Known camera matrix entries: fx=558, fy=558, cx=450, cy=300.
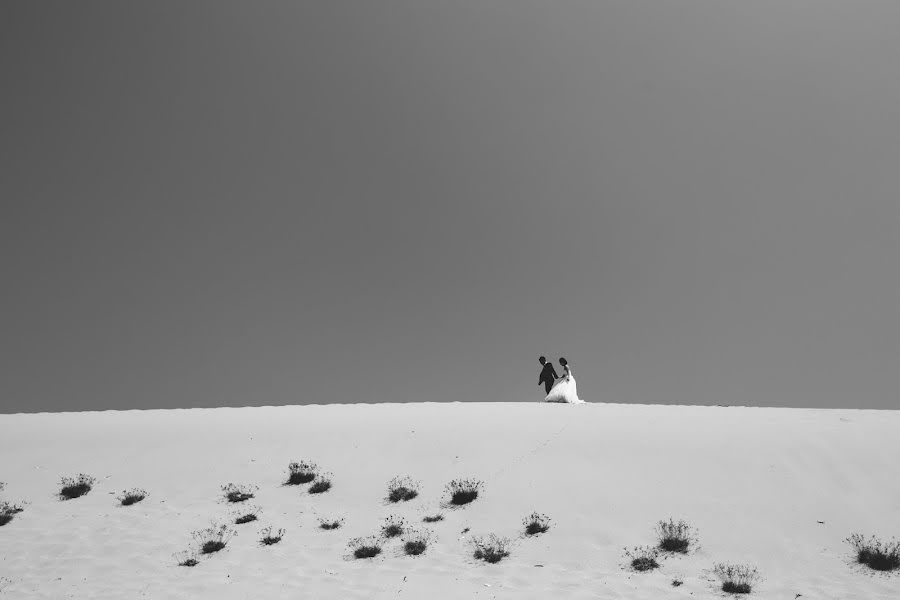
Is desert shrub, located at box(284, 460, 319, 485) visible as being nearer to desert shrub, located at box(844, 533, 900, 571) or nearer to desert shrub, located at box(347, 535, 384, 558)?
desert shrub, located at box(347, 535, 384, 558)

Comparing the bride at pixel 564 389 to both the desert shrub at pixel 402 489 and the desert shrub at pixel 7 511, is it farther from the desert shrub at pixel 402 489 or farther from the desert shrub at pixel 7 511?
the desert shrub at pixel 7 511

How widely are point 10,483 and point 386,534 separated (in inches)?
379

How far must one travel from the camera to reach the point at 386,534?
33.8ft

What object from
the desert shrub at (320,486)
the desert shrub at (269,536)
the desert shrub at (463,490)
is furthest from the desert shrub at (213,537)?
the desert shrub at (463,490)

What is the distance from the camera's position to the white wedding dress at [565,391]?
1961 cm

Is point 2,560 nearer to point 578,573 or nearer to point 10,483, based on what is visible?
point 10,483

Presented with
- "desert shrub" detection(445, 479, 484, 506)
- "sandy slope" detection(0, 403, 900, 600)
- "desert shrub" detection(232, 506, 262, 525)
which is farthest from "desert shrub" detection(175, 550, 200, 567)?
"desert shrub" detection(445, 479, 484, 506)

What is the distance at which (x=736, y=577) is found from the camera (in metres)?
8.48

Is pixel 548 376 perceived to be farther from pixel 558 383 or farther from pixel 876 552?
pixel 876 552

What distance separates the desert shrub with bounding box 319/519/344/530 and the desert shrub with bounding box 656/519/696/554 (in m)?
5.87

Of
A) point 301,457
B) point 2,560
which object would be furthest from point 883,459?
point 2,560

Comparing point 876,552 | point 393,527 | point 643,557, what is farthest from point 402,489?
point 876,552

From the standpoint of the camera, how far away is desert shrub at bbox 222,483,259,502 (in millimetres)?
12023

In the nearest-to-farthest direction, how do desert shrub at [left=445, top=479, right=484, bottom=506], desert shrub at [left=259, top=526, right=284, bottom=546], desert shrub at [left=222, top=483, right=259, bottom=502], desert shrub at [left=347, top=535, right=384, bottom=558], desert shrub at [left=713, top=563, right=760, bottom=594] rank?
desert shrub at [left=713, top=563, right=760, bottom=594] < desert shrub at [left=347, top=535, right=384, bottom=558] < desert shrub at [left=259, top=526, right=284, bottom=546] < desert shrub at [left=445, top=479, right=484, bottom=506] < desert shrub at [left=222, top=483, right=259, bottom=502]
